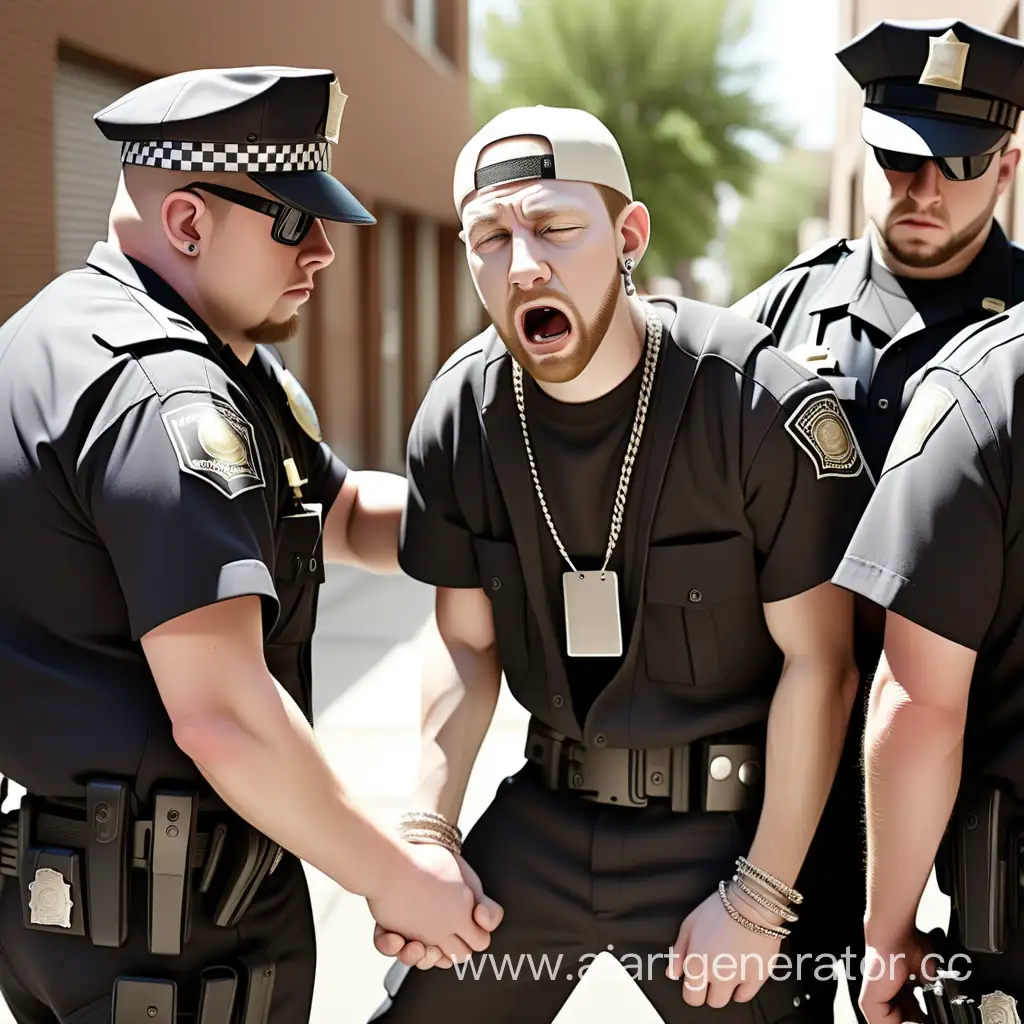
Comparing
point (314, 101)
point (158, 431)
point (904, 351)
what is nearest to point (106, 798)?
point (158, 431)

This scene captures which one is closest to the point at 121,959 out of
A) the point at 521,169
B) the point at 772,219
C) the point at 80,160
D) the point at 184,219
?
the point at 184,219

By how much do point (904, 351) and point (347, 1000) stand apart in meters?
2.35

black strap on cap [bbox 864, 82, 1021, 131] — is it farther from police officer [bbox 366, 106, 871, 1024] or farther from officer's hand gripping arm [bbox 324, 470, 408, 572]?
officer's hand gripping arm [bbox 324, 470, 408, 572]

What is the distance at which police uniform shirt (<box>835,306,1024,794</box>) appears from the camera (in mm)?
2086

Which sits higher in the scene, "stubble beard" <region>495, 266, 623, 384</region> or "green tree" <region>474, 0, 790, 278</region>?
"stubble beard" <region>495, 266, 623, 384</region>

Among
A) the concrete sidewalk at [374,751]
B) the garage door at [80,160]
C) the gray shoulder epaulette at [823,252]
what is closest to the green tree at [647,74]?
the concrete sidewalk at [374,751]

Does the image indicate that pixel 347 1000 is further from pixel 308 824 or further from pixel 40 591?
pixel 40 591

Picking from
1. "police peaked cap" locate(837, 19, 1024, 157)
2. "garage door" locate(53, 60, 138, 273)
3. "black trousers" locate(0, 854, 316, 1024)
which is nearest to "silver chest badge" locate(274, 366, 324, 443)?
"black trousers" locate(0, 854, 316, 1024)

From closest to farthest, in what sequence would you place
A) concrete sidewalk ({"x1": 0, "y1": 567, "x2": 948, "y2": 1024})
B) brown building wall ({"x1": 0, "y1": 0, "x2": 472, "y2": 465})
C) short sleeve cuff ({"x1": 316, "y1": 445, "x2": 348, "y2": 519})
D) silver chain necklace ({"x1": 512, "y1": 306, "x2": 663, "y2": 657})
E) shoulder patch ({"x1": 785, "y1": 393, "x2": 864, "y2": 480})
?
shoulder patch ({"x1": 785, "y1": 393, "x2": 864, "y2": 480}) < silver chain necklace ({"x1": 512, "y1": 306, "x2": 663, "y2": 657}) < short sleeve cuff ({"x1": 316, "y1": 445, "x2": 348, "y2": 519}) < concrete sidewalk ({"x1": 0, "y1": 567, "x2": 948, "y2": 1024}) < brown building wall ({"x1": 0, "y1": 0, "x2": 472, "y2": 465})

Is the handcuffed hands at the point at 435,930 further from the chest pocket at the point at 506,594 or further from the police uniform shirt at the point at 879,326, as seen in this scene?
the police uniform shirt at the point at 879,326

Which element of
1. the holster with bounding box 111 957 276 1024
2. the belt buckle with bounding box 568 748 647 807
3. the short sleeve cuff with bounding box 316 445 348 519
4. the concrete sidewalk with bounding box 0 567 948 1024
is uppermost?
the short sleeve cuff with bounding box 316 445 348 519

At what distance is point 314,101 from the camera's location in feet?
8.31

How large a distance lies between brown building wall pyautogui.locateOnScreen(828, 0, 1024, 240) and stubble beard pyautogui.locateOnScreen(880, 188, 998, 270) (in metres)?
4.76

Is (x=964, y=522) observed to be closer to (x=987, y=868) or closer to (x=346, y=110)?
(x=987, y=868)
